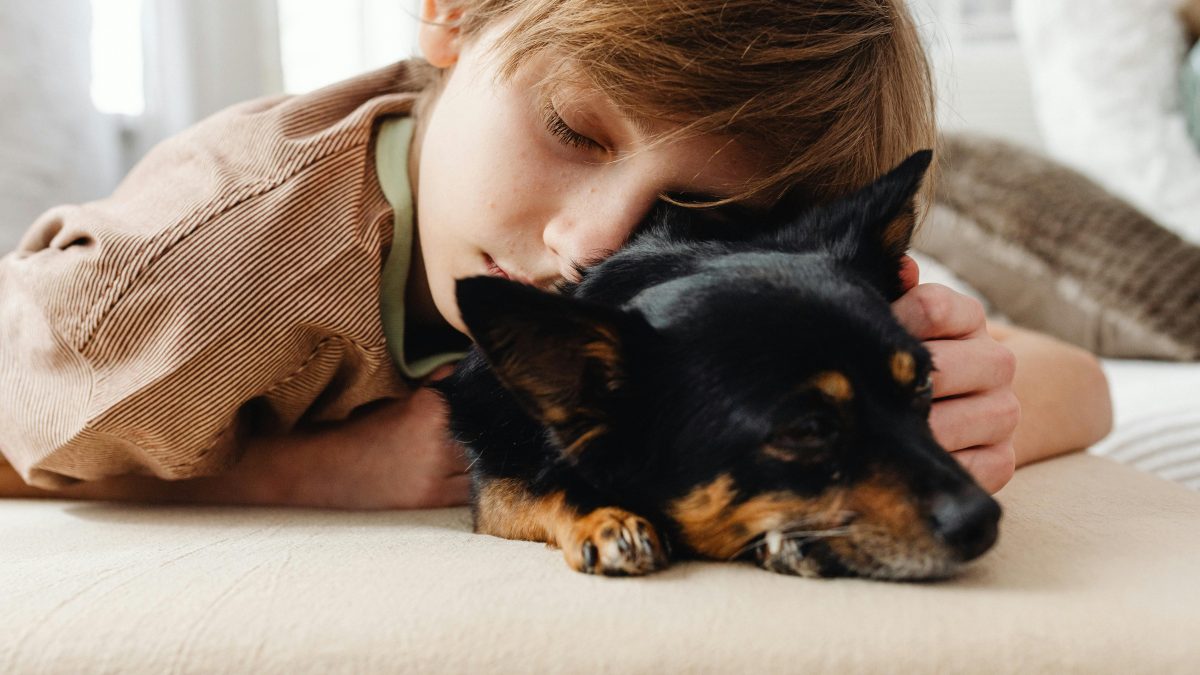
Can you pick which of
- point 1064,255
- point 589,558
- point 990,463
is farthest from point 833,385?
point 1064,255

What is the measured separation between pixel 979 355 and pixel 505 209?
61 cm

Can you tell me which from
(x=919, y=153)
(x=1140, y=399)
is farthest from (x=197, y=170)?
(x=1140, y=399)

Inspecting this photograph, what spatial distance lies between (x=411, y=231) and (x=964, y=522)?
91 centimetres

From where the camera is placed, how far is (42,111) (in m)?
2.01

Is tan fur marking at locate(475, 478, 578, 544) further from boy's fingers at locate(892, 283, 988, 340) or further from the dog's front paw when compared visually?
boy's fingers at locate(892, 283, 988, 340)

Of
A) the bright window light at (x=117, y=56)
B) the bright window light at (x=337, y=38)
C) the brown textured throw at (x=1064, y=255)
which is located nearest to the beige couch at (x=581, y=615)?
the brown textured throw at (x=1064, y=255)

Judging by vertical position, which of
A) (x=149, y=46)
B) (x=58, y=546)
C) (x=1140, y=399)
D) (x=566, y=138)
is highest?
(x=566, y=138)

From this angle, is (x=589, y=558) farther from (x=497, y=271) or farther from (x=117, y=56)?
(x=117, y=56)

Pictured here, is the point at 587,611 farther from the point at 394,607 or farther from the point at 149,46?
the point at 149,46

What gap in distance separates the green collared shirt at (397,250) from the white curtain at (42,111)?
94 cm

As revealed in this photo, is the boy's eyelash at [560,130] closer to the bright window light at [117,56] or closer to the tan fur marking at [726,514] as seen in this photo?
the tan fur marking at [726,514]

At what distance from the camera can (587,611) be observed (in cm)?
76

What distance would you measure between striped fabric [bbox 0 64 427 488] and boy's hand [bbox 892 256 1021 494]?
0.71 meters

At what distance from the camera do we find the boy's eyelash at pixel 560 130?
1204mm
